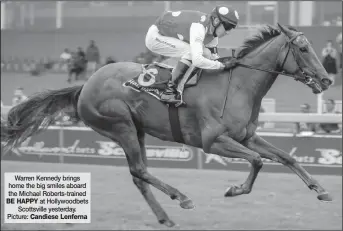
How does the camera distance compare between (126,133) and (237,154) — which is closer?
(237,154)

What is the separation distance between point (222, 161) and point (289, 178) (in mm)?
1914

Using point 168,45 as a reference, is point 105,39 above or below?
below

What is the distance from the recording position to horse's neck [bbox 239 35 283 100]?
7.13 m

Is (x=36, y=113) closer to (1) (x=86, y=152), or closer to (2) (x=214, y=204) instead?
(2) (x=214, y=204)

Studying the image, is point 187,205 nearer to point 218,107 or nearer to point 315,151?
point 218,107

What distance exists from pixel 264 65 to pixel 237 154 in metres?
0.99

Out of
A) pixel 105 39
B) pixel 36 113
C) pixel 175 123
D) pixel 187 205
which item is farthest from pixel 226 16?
pixel 105 39

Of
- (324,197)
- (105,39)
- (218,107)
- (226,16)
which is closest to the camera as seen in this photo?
(324,197)

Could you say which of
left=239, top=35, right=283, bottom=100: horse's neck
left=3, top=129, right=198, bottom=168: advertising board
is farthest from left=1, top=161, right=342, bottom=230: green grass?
left=239, top=35, right=283, bottom=100: horse's neck

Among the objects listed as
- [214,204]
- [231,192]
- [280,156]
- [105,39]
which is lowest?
[214,204]

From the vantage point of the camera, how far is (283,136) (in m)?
18.5

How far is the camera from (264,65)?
7.19 meters

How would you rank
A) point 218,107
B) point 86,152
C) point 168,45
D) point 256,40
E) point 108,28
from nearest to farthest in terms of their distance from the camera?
point 218,107 → point 168,45 → point 256,40 → point 86,152 → point 108,28

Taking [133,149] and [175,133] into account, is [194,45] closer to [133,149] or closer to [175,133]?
[175,133]
